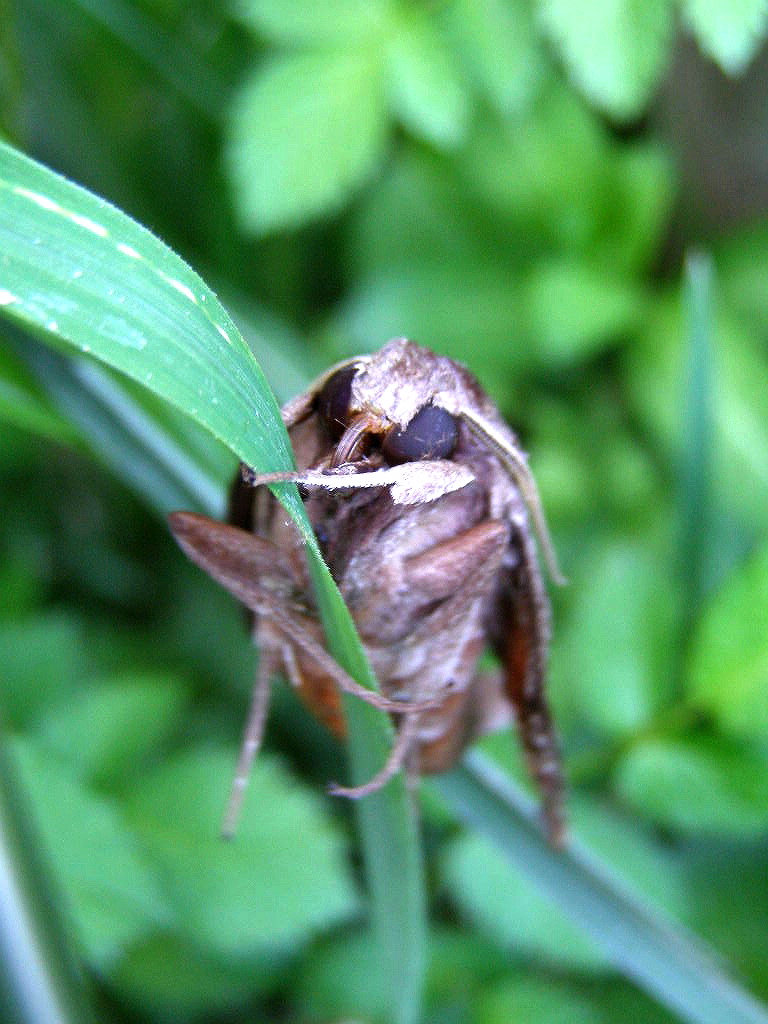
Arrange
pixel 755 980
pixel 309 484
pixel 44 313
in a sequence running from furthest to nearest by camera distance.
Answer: pixel 755 980, pixel 309 484, pixel 44 313

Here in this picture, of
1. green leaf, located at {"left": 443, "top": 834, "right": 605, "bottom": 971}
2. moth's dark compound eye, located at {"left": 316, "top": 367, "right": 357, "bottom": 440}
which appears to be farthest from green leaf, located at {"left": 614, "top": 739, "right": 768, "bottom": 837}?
moth's dark compound eye, located at {"left": 316, "top": 367, "right": 357, "bottom": 440}

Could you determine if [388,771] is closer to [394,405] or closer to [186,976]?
[394,405]

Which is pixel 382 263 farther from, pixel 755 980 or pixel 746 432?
pixel 755 980

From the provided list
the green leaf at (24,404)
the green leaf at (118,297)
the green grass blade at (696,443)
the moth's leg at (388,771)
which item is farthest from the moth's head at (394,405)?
the green grass blade at (696,443)

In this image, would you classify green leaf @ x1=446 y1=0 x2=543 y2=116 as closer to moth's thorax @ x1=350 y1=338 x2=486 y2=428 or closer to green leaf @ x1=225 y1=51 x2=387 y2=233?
green leaf @ x1=225 y1=51 x2=387 y2=233

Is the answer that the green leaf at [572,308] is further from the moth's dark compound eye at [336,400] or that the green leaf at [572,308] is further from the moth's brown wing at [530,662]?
the moth's dark compound eye at [336,400]

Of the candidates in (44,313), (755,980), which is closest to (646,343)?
(755,980)

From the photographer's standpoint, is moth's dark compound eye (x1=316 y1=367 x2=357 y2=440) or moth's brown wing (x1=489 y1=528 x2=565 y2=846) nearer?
moth's dark compound eye (x1=316 y1=367 x2=357 y2=440)
